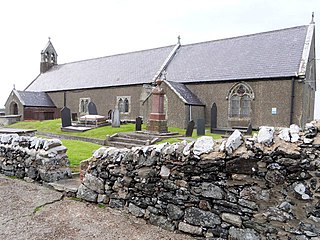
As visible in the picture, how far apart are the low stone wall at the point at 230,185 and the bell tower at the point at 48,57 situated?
45030mm

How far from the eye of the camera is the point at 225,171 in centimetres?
389

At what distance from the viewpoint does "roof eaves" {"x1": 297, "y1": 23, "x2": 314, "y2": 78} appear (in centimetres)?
1998

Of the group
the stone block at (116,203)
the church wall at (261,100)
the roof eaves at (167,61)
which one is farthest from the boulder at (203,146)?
the roof eaves at (167,61)

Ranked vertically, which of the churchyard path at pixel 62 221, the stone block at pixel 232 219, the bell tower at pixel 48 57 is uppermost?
the bell tower at pixel 48 57

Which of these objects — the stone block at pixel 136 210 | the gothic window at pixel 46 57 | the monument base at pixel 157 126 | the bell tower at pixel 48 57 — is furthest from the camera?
the bell tower at pixel 48 57

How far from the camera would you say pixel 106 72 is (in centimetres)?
3453

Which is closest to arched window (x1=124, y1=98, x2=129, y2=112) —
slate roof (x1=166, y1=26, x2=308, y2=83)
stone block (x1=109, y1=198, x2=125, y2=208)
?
slate roof (x1=166, y1=26, x2=308, y2=83)

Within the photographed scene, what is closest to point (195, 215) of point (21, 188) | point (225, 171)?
point (225, 171)

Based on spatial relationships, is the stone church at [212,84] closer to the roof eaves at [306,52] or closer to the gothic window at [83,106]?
the roof eaves at [306,52]

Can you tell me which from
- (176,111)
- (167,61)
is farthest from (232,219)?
(167,61)

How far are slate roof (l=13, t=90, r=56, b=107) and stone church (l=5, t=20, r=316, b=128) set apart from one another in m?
0.15

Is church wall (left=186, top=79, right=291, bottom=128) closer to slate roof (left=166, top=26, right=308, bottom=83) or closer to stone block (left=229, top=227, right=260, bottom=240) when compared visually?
slate roof (left=166, top=26, right=308, bottom=83)

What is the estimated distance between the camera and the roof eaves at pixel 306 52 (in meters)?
20.0

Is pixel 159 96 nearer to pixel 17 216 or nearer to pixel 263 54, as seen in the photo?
pixel 263 54
